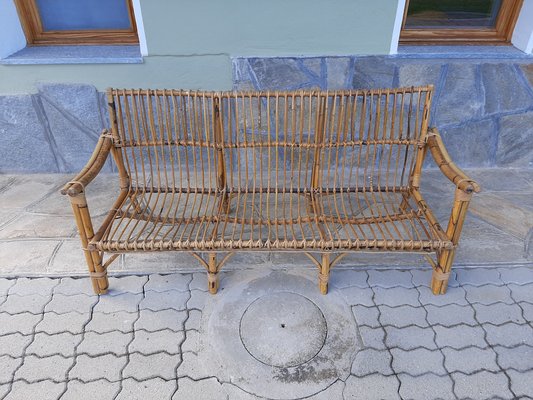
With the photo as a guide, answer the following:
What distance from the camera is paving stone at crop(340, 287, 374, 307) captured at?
7.15 feet

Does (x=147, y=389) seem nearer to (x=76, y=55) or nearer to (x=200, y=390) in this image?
(x=200, y=390)

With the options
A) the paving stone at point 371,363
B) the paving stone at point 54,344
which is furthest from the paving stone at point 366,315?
the paving stone at point 54,344

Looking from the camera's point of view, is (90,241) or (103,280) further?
(103,280)

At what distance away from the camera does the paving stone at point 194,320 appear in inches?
80.7

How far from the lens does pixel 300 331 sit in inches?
79.2

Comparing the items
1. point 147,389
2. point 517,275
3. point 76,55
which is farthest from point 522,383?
point 76,55

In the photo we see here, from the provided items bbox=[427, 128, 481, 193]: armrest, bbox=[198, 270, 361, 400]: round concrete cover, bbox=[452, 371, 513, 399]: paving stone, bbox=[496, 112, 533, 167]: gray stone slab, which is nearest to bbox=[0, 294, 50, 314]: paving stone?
bbox=[198, 270, 361, 400]: round concrete cover

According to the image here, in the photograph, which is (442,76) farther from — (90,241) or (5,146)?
(5,146)

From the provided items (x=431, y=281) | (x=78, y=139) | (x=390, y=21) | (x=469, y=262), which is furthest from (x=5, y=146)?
(x=469, y=262)

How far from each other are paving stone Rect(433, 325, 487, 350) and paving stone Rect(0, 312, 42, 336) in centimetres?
196

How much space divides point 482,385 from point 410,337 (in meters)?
0.34

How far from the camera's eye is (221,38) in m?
2.80

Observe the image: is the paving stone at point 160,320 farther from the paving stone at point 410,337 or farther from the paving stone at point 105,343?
the paving stone at point 410,337

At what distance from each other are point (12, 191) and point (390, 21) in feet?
9.79
